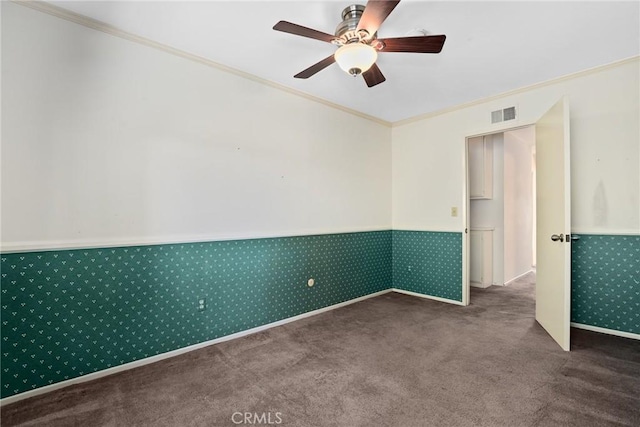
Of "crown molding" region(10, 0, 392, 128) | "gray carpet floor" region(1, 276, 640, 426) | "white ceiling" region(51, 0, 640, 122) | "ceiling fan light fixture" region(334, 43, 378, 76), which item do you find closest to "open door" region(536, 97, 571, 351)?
"gray carpet floor" region(1, 276, 640, 426)

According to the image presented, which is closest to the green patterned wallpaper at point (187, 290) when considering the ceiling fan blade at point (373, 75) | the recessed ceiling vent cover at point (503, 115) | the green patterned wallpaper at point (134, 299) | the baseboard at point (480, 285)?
the green patterned wallpaper at point (134, 299)

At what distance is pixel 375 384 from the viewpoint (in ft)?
6.36

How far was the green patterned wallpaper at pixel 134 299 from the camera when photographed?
179cm

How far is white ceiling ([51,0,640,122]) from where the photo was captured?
1.91m

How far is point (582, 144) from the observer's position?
2809 mm

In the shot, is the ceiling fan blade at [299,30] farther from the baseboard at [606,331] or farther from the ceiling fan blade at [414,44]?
the baseboard at [606,331]

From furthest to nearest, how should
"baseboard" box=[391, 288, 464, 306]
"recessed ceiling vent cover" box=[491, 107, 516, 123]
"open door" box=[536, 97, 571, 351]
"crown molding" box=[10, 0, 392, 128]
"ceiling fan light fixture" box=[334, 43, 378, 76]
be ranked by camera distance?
"baseboard" box=[391, 288, 464, 306] → "recessed ceiling vent cover" box=[491, 107, 516, 123] → "open door" box=[536, 97, 571, 351] → "crown molding" box=[10, 0, 392, 128] → "ceiling fan light fixture" box=[334, 43, 378, 76]

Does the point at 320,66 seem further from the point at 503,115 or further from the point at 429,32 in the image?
the point at 503,115

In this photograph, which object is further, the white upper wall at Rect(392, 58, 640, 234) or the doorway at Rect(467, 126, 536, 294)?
the doorway at Rect(467, 126, 536, 294)

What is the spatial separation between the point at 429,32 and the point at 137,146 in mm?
2415

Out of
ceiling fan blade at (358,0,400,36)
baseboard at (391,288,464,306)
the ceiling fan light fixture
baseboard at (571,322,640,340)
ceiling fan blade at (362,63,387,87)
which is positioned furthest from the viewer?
baseboard at (391,288,464,306)

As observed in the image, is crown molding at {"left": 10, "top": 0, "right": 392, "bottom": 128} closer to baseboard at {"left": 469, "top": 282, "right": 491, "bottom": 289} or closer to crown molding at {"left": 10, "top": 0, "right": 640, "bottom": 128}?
crown molding at {"left": 10, "top": 0, "right": 640, "bottom": 128}

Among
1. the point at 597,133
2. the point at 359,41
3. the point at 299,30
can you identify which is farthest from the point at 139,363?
the point at 597,133

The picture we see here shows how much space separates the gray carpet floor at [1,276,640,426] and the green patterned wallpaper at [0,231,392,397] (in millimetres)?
178
